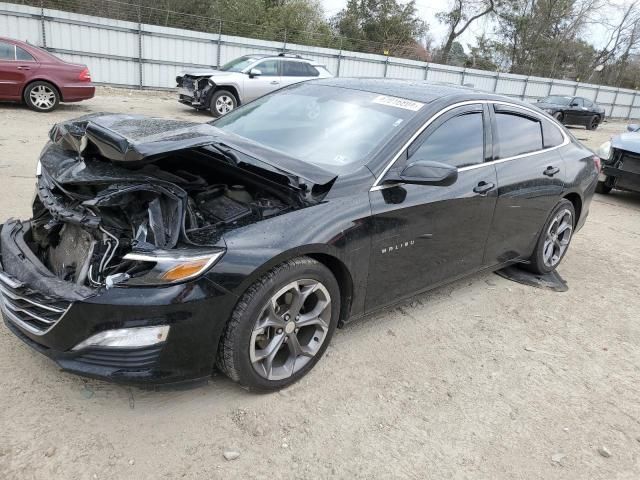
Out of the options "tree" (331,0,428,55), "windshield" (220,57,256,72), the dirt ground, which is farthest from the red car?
"tree" (331,0,428,55)

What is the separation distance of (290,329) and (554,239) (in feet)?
10.2

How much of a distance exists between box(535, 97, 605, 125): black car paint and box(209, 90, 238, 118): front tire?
14.4 metres

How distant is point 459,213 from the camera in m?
3.54

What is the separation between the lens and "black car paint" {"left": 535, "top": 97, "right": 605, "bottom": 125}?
21844 mm

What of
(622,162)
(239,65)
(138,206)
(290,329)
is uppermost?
(239,65)

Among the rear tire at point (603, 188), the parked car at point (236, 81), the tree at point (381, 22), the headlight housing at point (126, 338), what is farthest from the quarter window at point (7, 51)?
the tree at point (381, 22)

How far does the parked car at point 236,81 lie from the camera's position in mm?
12930

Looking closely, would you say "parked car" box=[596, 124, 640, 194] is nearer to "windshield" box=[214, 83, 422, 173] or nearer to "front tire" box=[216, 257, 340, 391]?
"windshield" box=[214, 83, 422, 173]

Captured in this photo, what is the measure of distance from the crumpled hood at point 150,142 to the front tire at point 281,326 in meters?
0.54

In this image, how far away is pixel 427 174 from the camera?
298cm

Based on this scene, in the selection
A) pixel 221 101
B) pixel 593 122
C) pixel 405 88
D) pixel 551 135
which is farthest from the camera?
pixel 593 122

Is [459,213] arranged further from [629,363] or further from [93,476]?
[93,476]

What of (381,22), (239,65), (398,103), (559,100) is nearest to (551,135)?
(398,103)

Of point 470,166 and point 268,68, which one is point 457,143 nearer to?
point 470,166
